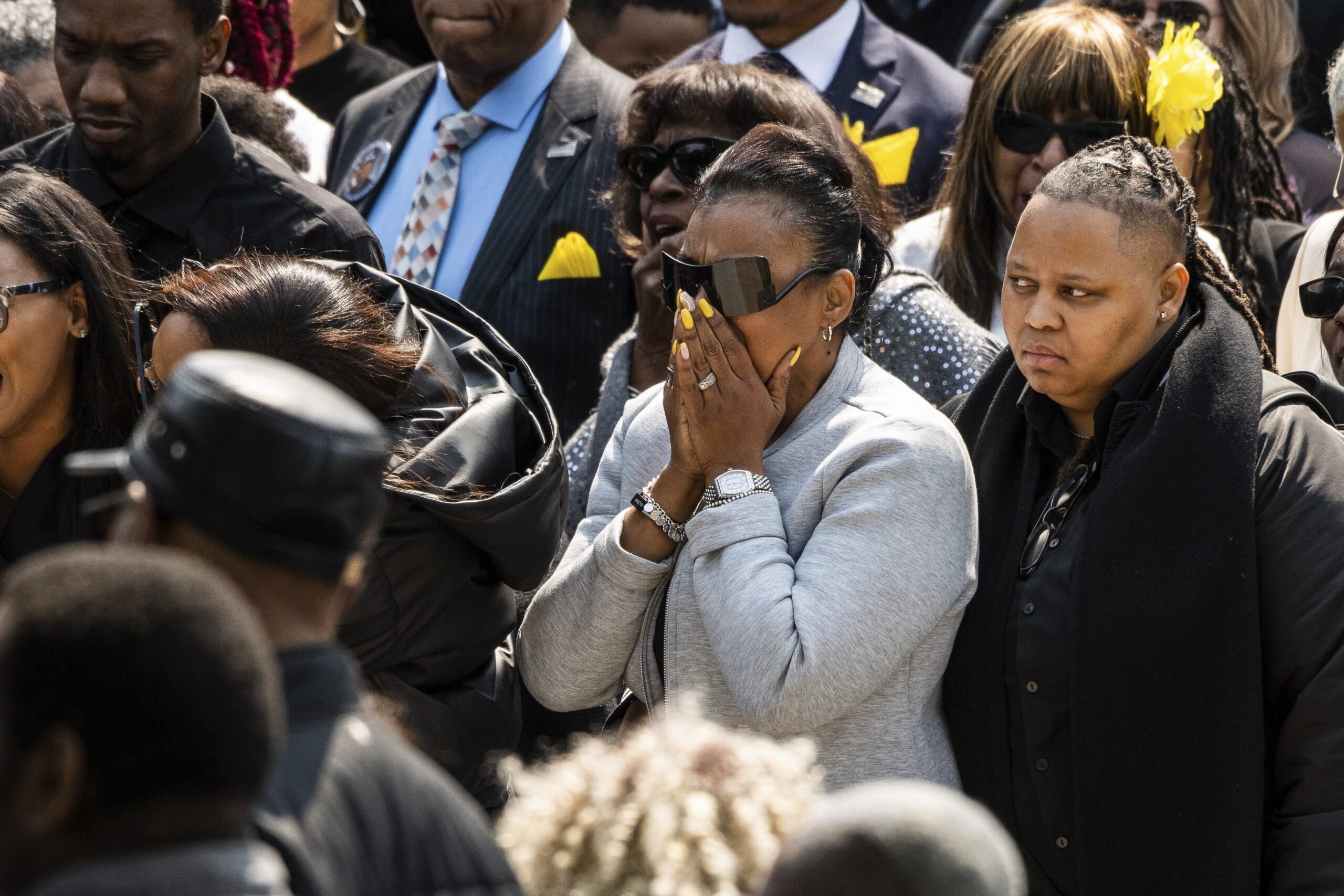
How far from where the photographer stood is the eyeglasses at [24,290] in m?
3.17

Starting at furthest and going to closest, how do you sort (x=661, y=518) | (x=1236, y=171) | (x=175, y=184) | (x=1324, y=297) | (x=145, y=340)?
(x=1236, y=171) → (x=175, y=184) → (x=1324, y=297) → (x=145, y=340) → (x=661, y=518)

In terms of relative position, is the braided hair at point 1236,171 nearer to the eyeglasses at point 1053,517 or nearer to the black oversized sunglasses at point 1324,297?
the black oversized sunglasses at point 1324,297

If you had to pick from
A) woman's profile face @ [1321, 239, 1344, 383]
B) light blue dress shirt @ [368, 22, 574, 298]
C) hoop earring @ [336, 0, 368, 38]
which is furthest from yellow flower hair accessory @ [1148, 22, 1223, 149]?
hoop earring @ [336, 0, 368, 38]

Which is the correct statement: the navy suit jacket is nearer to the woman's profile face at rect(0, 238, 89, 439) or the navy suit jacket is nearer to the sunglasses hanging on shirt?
the sunglasses hanging on shirt

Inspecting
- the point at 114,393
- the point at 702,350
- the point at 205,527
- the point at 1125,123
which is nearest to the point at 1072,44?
the point at 1125,123

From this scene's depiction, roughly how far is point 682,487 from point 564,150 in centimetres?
210

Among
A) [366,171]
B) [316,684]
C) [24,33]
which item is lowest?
[366,171]

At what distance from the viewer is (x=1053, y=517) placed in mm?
2865

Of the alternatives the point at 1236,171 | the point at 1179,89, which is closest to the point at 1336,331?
the point at 1179,89

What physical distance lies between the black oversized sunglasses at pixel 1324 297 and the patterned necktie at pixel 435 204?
8.13 ft

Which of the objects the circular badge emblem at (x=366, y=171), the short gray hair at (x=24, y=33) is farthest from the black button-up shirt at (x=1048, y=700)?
the short gray hair at (x=24, y=33)

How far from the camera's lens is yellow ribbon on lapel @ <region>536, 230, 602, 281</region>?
14.8 feet

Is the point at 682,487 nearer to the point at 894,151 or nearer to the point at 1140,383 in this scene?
the point at 1140,383

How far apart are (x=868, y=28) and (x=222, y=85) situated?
206 centimetres
